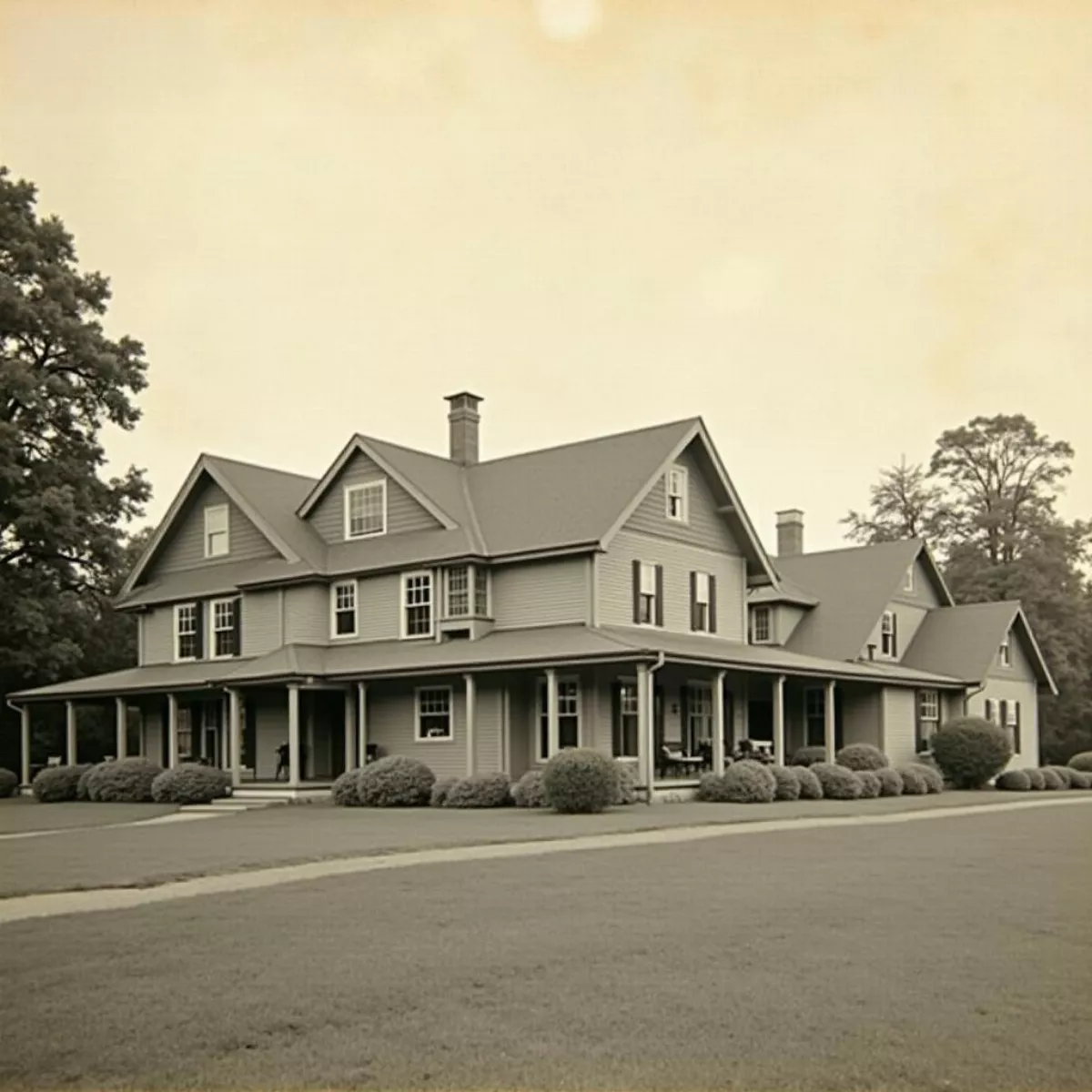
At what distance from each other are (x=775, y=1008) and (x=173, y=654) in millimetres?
34838

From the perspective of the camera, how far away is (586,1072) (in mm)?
7301

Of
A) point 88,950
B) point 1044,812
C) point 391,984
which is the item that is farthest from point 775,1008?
point 1044,812

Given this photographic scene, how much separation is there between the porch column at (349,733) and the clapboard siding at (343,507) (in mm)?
4413

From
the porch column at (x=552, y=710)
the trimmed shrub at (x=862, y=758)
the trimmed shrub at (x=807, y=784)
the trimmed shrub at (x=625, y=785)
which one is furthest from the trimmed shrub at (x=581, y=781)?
the trimmed shrub at (x=862, y=758)

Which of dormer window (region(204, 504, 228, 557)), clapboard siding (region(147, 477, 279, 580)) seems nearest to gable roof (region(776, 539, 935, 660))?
clapboard siding (region(147, 477, 279, 580))

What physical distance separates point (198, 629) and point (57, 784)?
19.1 feet

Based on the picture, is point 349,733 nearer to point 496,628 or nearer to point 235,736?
point 235,736

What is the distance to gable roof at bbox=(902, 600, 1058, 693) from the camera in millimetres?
45188

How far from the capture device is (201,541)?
4178 centimetres

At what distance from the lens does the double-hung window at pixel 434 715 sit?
3447cm

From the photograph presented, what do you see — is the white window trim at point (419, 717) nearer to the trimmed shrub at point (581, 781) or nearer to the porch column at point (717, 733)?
the porch column at point (717, 733)

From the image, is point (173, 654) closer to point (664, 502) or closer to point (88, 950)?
point (664, 502)

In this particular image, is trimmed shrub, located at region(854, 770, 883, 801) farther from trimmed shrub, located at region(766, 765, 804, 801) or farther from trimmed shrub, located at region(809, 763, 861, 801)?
trimmed shrub, located at region(766, 765, 804, 801)

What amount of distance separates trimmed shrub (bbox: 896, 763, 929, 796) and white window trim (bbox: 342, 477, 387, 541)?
14.6 m
